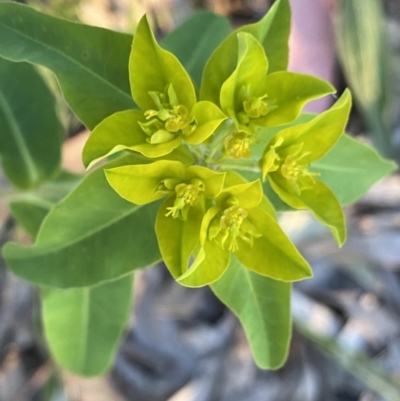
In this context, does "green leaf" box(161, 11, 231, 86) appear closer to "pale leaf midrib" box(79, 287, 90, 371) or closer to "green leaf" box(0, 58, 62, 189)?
"green leaf" box(0, 58, 62, 189)

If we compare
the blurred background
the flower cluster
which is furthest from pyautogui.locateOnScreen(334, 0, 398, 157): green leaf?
the flower cluster

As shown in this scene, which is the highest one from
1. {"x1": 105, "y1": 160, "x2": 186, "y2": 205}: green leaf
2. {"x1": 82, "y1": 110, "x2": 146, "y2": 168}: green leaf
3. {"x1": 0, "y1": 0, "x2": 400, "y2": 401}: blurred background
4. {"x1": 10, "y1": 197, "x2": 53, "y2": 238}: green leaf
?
{"x1": 82, "y1": 110, "x2": 146, "y2": 168}: green leaf

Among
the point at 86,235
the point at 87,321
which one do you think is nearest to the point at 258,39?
the point at 86,235

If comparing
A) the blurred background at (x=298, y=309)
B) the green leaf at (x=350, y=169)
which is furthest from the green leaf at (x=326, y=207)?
the blurred background at (x=298, y=309)

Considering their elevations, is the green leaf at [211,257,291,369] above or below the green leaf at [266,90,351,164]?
below

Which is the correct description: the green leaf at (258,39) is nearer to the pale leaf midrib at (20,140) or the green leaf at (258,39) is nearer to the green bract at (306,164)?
the green bract at (306,164)
